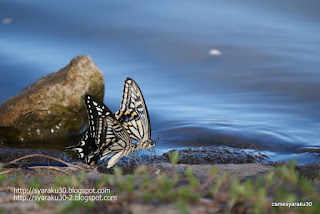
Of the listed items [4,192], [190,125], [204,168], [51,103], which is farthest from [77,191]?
[190,125]

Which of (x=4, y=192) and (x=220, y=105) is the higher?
(x=220, y=105)

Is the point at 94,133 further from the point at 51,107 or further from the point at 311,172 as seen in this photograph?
the point at 311,172

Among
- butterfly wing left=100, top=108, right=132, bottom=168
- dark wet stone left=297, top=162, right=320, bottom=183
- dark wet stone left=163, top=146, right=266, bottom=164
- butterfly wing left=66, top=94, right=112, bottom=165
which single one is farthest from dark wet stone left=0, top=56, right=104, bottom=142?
dark wet stone left=297, top=162, right=320, bottom=183

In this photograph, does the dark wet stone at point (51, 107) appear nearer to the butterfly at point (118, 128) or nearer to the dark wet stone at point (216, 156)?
the butterfly at point (118, 128)

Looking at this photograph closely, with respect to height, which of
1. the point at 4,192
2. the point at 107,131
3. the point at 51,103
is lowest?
the point at 4,192

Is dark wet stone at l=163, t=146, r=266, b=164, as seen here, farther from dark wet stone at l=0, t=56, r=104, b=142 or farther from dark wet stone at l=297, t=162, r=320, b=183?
dark wet stone at l=0, t=56, r=104, b=142

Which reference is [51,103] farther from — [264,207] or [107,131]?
[264,207]

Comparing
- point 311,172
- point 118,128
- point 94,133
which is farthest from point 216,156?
point 311,172
